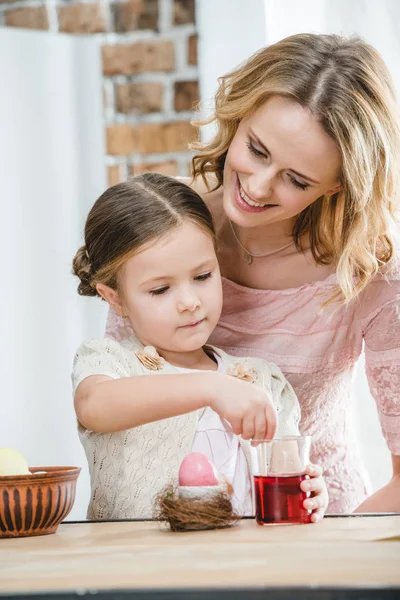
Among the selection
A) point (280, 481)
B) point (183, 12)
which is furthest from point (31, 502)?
point (183, 12)

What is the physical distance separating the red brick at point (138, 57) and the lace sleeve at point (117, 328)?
1.05 meters

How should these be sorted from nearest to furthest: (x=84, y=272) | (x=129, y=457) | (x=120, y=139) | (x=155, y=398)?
(x=155, y=398)
(x=129, y=457)
(x=84, y=272)
(x=120, y=139)

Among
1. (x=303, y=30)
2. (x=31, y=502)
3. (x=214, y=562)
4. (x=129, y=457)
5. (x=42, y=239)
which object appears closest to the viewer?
(x=214, y=562)

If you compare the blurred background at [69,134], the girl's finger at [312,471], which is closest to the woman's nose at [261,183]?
the girl's finger at [312,471]

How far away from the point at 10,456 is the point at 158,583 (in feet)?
1.48

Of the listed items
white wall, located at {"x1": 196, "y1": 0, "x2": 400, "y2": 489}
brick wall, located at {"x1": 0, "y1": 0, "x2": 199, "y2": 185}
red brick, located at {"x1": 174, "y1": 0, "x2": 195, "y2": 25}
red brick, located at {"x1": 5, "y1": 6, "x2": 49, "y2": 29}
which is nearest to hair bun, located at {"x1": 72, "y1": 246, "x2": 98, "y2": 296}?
white wall, located at {"x1": 196, "y1": 0, "x2": 400, "y2": 489}

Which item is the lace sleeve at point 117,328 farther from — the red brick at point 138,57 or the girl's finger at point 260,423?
the red brick at point 138,57

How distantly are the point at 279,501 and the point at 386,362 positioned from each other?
708 mm

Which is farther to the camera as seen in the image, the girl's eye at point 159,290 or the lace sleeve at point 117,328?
the lace sleeve at point 117,328

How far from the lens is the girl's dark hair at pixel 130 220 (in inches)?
59.8

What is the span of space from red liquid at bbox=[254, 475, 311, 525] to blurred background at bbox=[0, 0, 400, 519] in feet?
4.47

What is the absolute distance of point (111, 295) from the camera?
5.21ft

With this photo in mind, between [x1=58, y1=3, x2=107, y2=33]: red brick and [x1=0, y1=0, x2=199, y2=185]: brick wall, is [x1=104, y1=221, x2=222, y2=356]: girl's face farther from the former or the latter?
[x1=58, y1=3, x2=107, y2=33]: red brick

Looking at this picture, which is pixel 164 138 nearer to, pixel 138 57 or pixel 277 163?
pixel 138 57
